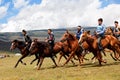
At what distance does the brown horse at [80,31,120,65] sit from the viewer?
2677 centimetres

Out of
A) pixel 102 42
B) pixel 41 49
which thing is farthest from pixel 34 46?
pixel 102 42

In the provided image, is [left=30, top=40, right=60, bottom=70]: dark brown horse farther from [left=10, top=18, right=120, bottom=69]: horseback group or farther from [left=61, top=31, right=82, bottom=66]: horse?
[left=61, top=31, right=82, bottom=66]: horse

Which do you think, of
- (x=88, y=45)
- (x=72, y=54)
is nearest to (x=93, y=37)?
(x=88, y=45)

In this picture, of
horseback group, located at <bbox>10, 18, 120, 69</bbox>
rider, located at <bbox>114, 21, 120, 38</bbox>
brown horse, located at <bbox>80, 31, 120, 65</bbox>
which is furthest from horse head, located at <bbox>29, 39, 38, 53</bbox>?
rider, located at <bbox>114, 21, 120, 38</bbox>

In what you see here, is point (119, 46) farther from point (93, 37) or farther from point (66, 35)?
point (66, 35)

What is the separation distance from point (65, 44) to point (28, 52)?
4.42m

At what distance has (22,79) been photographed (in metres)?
21.7

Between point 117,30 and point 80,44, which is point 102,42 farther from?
point 117,30

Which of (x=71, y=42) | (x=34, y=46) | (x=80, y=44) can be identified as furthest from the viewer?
(x=34, y=46)

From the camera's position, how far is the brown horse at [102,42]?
2677cm

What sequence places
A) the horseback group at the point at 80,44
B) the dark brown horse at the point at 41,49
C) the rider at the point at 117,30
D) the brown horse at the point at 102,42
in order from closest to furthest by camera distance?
the brown horse at the point at 102,42 → the horseback group at the point at 80,44 → the dark brown horse at the point at 41,49 → the rider at the point at 117,30

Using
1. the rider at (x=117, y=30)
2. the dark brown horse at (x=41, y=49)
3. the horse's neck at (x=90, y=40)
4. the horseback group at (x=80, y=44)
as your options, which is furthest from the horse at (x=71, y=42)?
the rider at (x=117, y=30)

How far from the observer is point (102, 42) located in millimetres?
27672

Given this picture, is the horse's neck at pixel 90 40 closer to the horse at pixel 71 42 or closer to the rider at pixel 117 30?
the horse at pixel 71 42
